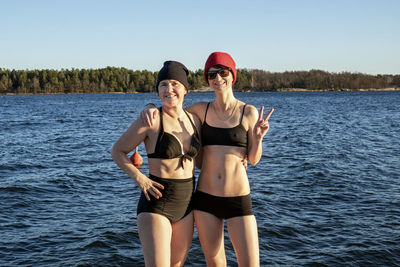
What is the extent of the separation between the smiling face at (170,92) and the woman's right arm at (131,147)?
395 mm

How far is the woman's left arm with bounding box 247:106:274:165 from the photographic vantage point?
4512mm

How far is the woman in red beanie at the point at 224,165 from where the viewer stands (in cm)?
462

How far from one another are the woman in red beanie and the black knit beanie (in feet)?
1.16

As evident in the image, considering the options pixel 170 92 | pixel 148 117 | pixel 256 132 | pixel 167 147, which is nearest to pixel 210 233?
pixel 167 147

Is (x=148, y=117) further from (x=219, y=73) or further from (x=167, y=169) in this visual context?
(x=219, y=73)

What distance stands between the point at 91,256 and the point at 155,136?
5.67 metres

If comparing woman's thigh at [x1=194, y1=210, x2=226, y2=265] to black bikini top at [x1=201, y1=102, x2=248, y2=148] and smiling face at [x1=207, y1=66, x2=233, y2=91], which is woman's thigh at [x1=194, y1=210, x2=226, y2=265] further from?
smiling face at [x1=207, y1=66, x2=233, y2=91]

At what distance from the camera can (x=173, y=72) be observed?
14.7 feet

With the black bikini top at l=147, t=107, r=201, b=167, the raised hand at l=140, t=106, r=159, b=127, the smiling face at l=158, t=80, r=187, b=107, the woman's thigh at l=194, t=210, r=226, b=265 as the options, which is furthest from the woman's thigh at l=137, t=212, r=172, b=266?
the smiling face at l=158, t=80, r=187, b=107

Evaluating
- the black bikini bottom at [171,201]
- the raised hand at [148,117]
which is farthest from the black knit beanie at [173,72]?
the black bikini bottom at [171,201]

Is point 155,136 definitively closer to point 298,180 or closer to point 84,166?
point 298,180

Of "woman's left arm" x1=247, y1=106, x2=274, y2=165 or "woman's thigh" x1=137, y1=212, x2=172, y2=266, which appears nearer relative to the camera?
"woman's thigh" x1=137, y1=212, x2=172, y2=266

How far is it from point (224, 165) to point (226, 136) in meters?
→ 0.36

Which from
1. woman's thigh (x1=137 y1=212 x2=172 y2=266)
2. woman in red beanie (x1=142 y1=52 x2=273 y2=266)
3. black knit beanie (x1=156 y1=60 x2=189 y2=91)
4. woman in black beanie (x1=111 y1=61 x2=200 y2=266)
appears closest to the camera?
woman's thigh (x1=137 y1=212 x2=172 y2=266)
